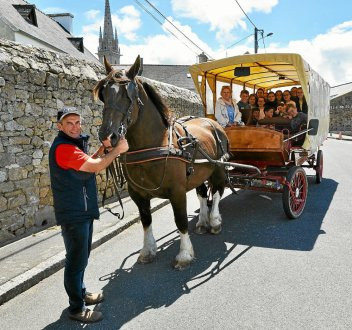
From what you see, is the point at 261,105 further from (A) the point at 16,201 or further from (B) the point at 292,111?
(A) the point at 16,201

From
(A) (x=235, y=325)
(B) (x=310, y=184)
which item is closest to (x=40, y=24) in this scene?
(B) (x=310, y=184)

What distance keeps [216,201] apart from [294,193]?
1453mm

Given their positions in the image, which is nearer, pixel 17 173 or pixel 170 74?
pixel 17 173

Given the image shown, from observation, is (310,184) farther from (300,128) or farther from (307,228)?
(307,228)

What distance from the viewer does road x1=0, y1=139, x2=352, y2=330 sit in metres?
3.14

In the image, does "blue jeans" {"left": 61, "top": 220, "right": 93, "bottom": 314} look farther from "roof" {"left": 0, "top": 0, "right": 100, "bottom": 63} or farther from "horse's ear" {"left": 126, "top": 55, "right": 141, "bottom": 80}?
"roof" {"left": 0, "top": 0, "right": 100, "bottom": 63}

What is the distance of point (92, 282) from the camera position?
3.94 m

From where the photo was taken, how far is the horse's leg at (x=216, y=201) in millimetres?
5500

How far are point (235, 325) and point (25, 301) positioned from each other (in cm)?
214

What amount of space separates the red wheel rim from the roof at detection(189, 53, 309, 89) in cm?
173

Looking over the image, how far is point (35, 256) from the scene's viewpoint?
4.47 meters

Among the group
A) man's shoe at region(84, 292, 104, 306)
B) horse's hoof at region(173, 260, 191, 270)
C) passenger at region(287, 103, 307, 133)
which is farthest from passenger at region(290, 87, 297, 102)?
man's shoe at region(84, 292, 104, 306)

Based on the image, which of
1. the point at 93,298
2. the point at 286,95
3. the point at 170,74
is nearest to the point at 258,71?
the point at 286,95

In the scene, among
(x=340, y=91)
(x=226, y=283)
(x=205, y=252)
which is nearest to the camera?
(x=226, y=283)
